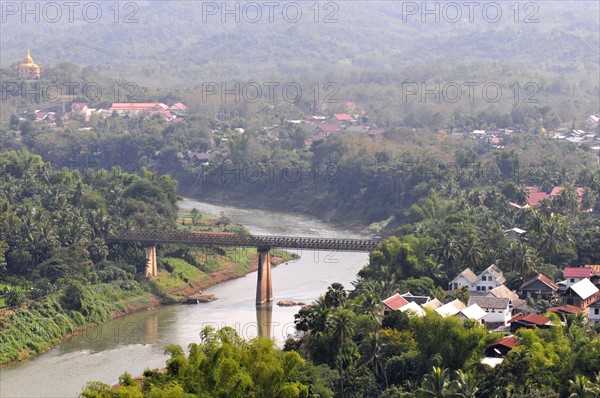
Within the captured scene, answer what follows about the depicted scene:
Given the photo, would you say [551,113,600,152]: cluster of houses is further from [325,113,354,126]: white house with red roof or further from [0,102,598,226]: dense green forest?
[325,113,354,126]: white house with red roof

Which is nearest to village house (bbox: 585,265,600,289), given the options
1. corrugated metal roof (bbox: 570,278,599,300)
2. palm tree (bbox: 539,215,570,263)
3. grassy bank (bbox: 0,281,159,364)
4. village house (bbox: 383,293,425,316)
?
corrugated metal roof (bbox: 570,278,599,300)

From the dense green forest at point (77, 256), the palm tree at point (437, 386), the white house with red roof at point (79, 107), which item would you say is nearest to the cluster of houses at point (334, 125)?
the white house with red roof at point (79, 107)

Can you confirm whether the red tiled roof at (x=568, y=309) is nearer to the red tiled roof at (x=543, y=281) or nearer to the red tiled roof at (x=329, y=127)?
the red tiled roof at (x=543, y=281)

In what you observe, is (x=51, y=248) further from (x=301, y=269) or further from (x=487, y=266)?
(x=487, y=266)

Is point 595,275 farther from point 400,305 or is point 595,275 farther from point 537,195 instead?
point 537,195

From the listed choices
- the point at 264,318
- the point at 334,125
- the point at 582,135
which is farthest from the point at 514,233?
the point at 334,125
